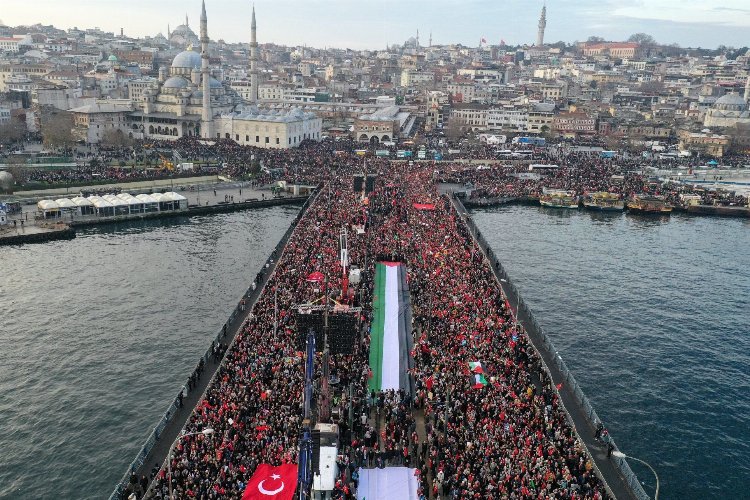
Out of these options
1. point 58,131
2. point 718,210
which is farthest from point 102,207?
point 718,210

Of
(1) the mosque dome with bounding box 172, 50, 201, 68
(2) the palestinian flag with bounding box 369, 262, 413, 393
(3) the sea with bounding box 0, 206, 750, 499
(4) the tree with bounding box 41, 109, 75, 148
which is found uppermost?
(1) the mosque dome with bounding box 172, 50, 201, 68

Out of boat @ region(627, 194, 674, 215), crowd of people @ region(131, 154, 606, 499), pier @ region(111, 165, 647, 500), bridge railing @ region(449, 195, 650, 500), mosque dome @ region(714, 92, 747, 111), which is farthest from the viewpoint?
mosque dome @ region(714, 92, 747, 111)

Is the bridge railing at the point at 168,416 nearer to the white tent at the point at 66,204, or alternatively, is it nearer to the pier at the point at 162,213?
the pier at the point at 162,213

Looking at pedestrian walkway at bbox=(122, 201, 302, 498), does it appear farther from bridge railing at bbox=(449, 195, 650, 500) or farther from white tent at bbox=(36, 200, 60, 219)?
white tent at bbox=(36, 200, 60, 219)

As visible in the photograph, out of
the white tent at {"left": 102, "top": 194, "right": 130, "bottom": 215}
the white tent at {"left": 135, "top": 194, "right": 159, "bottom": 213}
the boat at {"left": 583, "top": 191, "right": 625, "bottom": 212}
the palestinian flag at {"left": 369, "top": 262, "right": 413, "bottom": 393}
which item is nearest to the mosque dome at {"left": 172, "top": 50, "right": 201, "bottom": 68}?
the white tent at {"left": 135, "top": 194, "right": 159, "bottom": 213}

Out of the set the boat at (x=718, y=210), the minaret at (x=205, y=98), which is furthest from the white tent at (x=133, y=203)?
the boat at (x=718, y=210)

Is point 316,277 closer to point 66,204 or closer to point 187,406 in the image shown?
point 187,406

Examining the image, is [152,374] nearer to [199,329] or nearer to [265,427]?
[199,329]
